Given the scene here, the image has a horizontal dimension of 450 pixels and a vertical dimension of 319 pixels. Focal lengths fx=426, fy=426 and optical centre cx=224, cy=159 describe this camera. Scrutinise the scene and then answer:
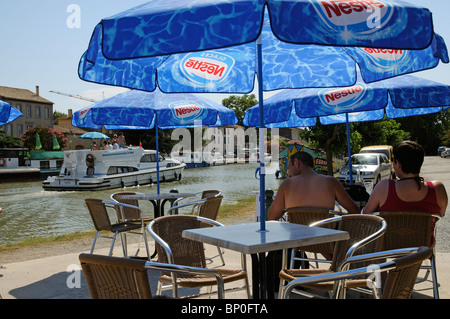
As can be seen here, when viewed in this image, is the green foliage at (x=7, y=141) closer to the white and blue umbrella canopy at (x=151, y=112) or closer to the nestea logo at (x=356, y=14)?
the white and blue umbrella canopy at (x=151, y=112)

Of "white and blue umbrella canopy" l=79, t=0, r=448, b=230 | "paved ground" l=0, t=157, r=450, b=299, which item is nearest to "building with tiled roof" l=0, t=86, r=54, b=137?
"paved ground" l=0, t=157, r=450, b=299

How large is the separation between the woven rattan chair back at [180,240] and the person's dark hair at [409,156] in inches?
69.4

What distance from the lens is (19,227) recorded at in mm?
12250

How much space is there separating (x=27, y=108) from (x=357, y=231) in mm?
67030

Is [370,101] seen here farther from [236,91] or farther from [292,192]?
[292,192]

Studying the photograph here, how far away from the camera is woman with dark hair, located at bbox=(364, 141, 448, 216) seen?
3404 millimetres

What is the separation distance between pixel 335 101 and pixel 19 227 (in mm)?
10003

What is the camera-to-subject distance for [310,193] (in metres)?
3.80

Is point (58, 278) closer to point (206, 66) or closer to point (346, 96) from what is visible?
point (206, 66)

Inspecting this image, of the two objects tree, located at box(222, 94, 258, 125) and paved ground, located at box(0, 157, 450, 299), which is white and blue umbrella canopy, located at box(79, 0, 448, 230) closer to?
paved ground, located at box(0, 157, 450, 299)

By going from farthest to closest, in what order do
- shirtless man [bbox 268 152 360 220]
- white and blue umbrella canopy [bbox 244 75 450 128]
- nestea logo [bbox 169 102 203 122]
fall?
nestea logo [bbox 169 102 203 122] < white and blue umbrella canopy [bbox 244 75 450 128] < shirtless man [bbox 268 152 360 220]

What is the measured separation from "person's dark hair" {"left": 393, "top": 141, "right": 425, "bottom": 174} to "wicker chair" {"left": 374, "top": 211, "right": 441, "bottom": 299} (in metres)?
0.37
